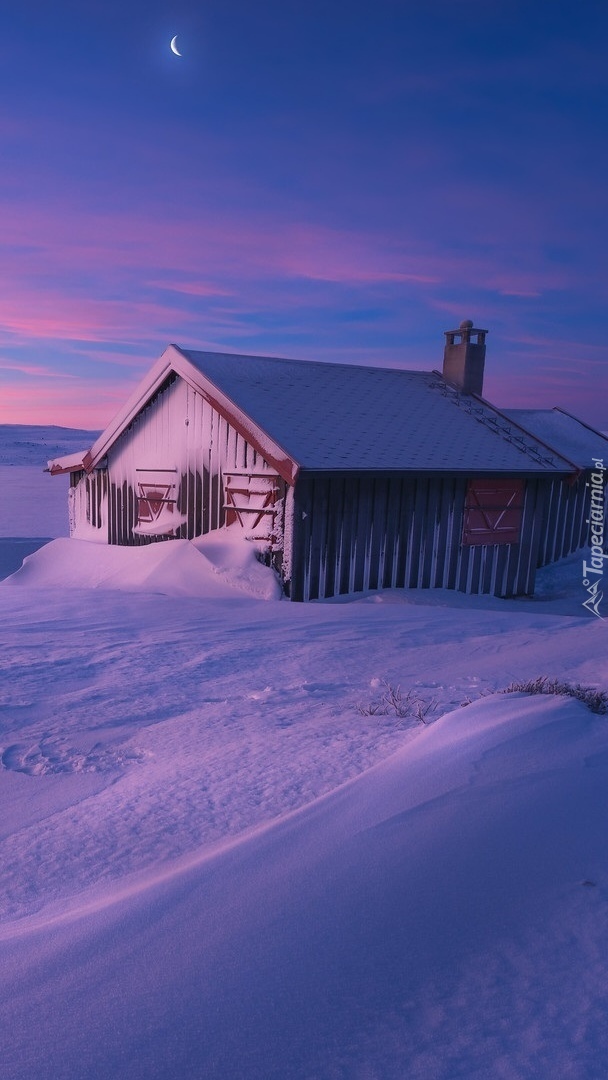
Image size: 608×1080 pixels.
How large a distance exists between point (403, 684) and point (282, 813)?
2.48 metres

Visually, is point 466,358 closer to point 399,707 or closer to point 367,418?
point 367,418

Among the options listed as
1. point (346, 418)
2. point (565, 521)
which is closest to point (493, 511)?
point (346, 418)

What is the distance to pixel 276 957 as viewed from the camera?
6.45 feet

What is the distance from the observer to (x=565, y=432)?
19.0 meters

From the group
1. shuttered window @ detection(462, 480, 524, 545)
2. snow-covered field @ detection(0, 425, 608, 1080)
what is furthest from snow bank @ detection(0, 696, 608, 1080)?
shuttered window @ detection(462, 480, 524, 545)

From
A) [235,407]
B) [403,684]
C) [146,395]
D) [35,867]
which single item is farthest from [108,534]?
[35,867]

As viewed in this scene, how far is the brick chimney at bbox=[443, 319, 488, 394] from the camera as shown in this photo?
52.7 ft

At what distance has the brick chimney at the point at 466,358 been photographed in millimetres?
16062

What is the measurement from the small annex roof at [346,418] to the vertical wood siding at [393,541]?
0.45 metres

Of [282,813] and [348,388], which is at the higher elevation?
[348,388]

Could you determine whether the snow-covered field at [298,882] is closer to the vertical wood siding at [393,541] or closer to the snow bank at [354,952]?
the snow bank at [354,952]

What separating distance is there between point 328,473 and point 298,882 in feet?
27.6

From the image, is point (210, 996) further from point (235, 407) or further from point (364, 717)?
point (235, 407)

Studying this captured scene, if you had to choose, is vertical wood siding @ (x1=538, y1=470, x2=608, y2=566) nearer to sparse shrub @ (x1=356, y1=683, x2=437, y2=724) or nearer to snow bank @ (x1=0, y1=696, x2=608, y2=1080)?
sparse shrub @ (x1=356, y1=683, x2=437, y2=724)
